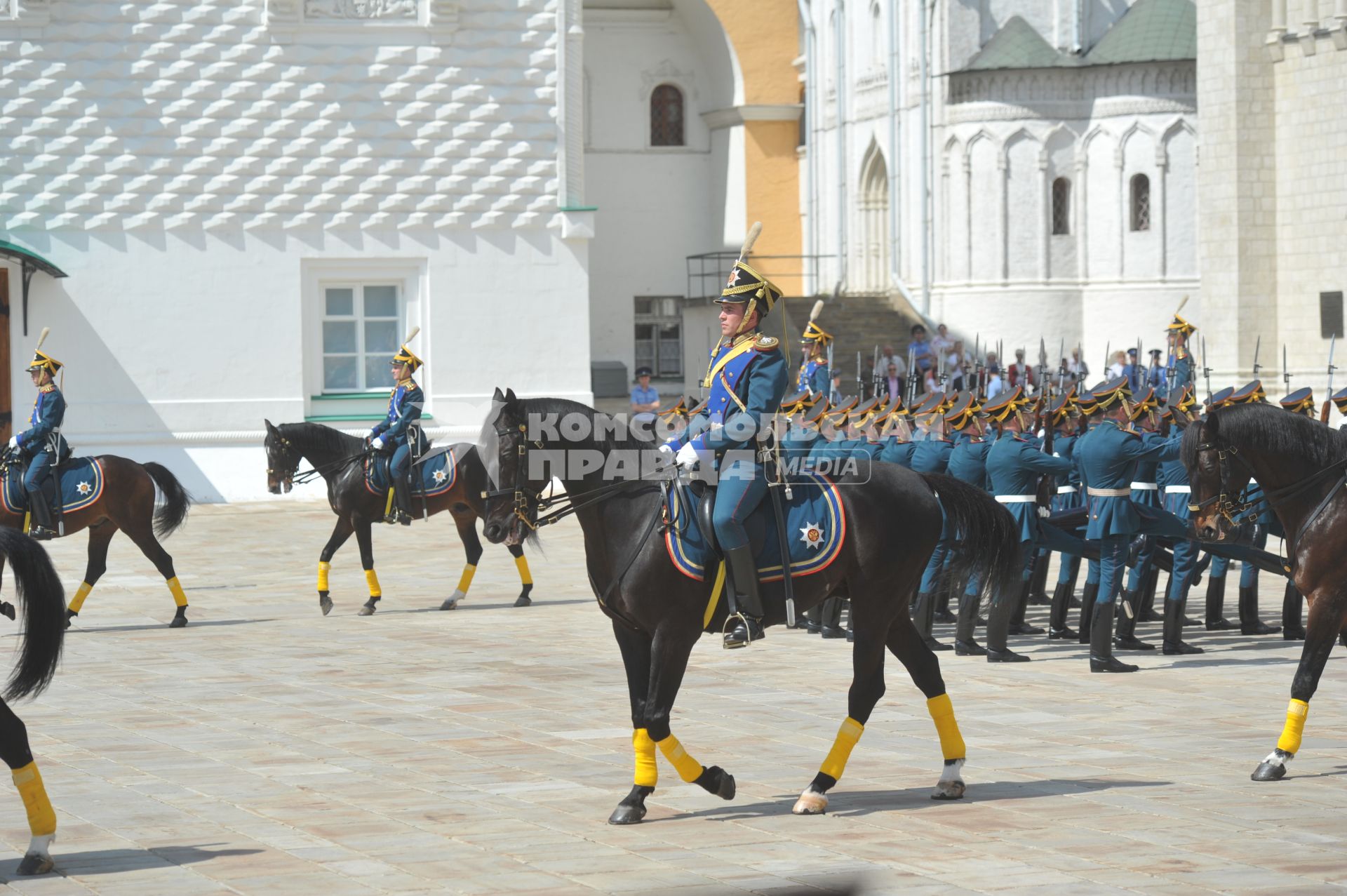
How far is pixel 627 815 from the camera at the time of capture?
800 cm

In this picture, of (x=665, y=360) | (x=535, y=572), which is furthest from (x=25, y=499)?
(x=665, y=360)

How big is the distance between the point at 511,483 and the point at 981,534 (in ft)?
7.80

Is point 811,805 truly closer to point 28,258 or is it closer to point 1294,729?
point 1294,729

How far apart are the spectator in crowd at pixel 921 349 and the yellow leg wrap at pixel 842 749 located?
89.1 feet

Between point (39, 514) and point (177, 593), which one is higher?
point (39, 514)

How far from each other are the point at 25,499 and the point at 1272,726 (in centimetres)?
1048

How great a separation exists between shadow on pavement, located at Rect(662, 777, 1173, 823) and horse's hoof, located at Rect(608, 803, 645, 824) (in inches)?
3.6

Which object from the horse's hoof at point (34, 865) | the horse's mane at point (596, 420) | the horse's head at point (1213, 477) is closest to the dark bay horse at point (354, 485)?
the horse's head at point (1213, 477)

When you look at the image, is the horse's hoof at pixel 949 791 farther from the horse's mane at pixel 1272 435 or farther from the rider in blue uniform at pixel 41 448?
the rider in blue uniform at pixel 41 448

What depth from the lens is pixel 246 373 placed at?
92.0 ft

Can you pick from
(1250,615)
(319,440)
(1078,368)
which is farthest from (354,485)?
(1078,368)

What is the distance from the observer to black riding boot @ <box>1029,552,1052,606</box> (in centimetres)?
1547

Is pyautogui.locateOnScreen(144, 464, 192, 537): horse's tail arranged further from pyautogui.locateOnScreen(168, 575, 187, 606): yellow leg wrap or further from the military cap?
the military cap

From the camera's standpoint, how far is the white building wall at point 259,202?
89.2ft
